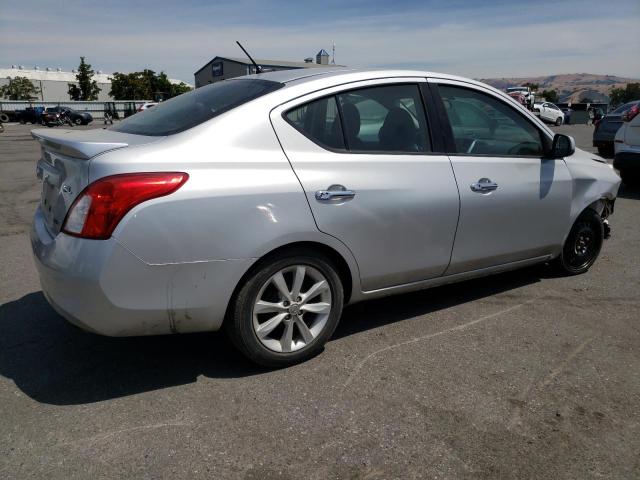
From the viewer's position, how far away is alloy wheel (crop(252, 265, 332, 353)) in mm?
2943

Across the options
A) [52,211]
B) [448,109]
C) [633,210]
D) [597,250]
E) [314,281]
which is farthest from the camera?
[633,210]

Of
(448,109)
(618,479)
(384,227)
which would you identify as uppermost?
(448,109)

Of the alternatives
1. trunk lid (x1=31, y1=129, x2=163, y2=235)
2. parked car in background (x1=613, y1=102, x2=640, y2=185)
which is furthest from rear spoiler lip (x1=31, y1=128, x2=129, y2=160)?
parked car in background (x1=613, y1=102, x2=640, y2=185)

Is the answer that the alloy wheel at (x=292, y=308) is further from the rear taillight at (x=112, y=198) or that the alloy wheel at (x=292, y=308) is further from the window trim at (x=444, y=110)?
the window trim at (x=444, y=110)

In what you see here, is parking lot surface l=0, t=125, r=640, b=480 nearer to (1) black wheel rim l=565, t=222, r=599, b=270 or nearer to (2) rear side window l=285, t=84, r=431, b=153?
(1) black wheel rim l=565, t=222, r=599, b=270

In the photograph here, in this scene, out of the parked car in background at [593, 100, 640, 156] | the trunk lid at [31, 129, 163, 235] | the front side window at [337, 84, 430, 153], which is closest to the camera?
the trunk lid at [31, 129, 163, 235]

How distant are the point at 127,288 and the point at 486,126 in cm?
273

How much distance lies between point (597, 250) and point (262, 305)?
3.39m

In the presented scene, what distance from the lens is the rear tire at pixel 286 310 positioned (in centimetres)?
287

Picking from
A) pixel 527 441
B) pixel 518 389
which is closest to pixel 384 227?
pixel 518 389

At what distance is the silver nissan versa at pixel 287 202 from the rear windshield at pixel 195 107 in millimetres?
18

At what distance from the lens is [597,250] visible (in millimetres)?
4824

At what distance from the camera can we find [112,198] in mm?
2494

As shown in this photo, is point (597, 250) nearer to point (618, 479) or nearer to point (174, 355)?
point (618, 479)
